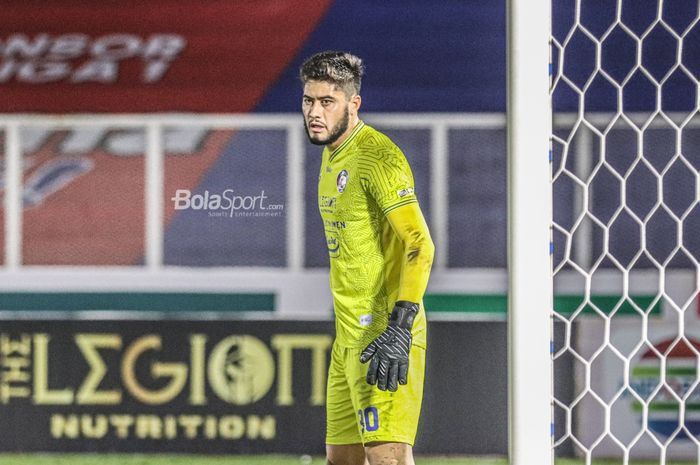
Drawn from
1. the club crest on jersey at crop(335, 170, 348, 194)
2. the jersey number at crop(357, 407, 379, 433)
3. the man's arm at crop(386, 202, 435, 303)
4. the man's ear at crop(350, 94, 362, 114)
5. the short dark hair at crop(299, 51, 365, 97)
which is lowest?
the jersey number at crop(357, 407, 379, 433)

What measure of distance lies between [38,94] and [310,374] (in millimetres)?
1345

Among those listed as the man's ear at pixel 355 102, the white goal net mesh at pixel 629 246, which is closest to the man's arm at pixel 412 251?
the man's ear at pixel 355 102

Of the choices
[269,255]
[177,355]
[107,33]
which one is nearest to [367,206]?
[269,255]

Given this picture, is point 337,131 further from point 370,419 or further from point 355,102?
point 370,419

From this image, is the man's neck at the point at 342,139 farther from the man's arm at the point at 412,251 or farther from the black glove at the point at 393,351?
the black glove at the point at 393,351

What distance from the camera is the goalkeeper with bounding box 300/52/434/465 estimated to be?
2.51m

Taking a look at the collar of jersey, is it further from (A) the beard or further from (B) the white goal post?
(B) the white goal post

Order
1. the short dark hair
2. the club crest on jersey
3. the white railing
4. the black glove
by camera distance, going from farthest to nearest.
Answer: the white railing → the short dark hair → the club crest on jersey → the black glove

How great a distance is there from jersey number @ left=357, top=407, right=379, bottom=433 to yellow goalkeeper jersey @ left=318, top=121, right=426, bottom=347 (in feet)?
0.67

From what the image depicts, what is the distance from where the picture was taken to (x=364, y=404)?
2.55 m

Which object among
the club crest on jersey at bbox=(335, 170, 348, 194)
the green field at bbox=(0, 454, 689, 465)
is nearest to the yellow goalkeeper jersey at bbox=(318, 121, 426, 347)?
the club crest on jersey at bbox=(335, 170, 348, 194)

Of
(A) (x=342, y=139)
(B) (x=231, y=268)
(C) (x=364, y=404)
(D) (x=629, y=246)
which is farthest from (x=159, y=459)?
(D) (x=629, y=246)

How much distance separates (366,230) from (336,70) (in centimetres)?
55

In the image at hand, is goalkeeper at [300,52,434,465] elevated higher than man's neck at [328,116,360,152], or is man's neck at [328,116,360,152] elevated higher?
man's neck at [328,116,360,152]
